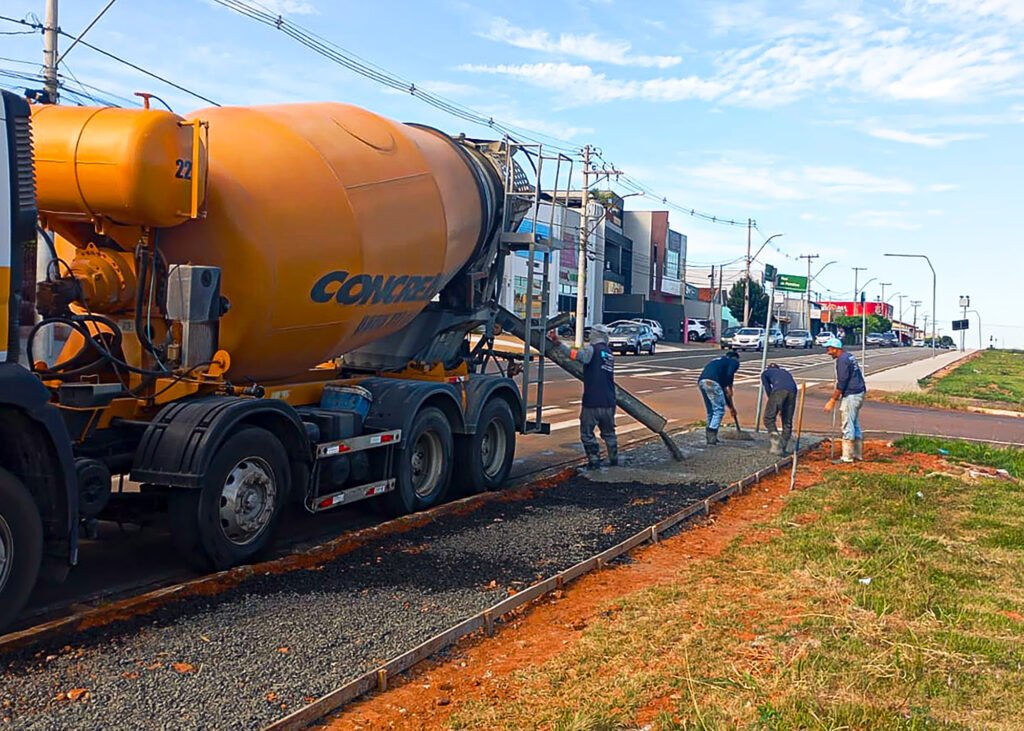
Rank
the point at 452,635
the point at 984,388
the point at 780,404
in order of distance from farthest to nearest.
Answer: the point at 984,388 < the point at 780,404 < the point at 452,635

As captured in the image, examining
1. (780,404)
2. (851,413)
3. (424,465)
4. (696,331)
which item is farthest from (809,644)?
(696,331)

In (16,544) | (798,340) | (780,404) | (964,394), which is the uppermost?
(798,340)

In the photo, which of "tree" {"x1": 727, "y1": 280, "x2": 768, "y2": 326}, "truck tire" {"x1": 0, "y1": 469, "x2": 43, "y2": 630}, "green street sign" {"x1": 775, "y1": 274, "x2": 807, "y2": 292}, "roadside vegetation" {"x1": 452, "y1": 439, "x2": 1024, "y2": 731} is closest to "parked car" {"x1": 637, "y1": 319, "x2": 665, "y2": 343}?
"green street sign" {"x1": 775, "y1": 274, "x2": 807, "y2": 292}

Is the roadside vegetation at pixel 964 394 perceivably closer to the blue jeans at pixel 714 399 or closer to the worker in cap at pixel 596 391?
the blue jeans at pixel 714 399

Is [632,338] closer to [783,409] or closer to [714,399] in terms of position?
[714,399]

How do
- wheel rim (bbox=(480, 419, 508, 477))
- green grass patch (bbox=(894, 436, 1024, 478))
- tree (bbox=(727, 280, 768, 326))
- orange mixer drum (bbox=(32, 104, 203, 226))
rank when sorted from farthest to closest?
tree (bbox=(727, 280, 768, 326)) < green grass patch (bbox=(894, 436, 1024, 478)) < wheel rim (bbox=(480, 419, 508, 477)) < orange mixer drum (bbox=(32, 104, 203, 226))

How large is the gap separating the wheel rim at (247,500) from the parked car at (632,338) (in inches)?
1468

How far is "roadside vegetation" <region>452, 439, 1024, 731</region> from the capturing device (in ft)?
14.3

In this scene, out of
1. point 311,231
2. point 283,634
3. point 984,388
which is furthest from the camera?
point 984,388

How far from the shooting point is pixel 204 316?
6520mm

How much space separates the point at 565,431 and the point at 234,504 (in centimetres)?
959

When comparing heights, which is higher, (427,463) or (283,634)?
(427,463)

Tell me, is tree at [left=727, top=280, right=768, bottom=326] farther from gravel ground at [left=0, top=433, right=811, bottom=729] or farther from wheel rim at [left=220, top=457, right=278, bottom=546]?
wheel rim at [left=220, top=457, right=278, bottom=546]

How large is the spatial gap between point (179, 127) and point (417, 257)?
2881 mm
